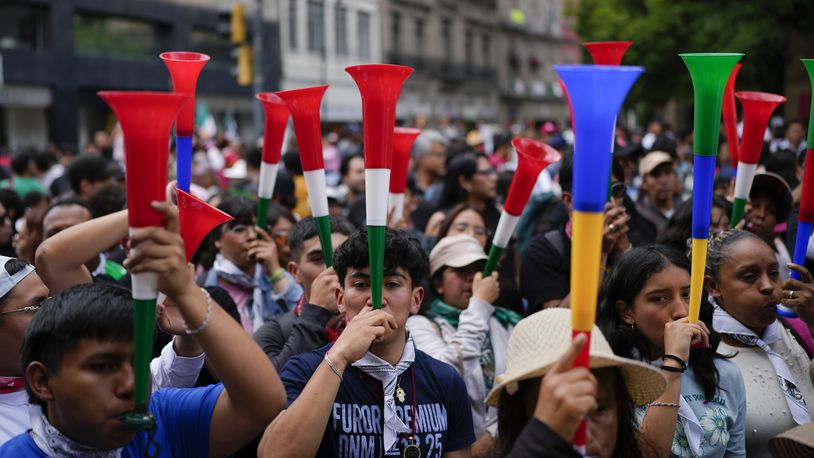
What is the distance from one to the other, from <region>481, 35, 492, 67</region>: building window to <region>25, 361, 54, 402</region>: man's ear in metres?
44.1

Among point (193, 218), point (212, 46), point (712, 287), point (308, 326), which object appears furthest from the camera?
point (212, 46)

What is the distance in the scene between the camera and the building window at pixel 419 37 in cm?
3872

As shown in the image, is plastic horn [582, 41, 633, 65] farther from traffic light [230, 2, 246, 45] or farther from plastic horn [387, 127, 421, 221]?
traffic light [230, 2, 246, 45]

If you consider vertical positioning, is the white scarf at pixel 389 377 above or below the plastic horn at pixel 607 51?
below

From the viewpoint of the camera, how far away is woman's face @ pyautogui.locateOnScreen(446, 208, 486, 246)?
5.27m

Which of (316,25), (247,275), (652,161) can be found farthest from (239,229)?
(316,25)

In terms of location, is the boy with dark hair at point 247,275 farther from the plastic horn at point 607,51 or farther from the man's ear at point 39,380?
the man's ear at point 39,380

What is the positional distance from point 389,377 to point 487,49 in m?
44.2

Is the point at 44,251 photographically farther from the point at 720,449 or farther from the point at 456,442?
the point at 720,449

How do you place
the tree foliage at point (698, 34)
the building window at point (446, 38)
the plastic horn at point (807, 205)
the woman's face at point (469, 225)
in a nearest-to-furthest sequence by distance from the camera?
1. the plastic horn at point (807, 205)
2. the woman's face at point (469, 225)
3. the tree foliage at point (698, 34)
4. the building window at point (446, 38)

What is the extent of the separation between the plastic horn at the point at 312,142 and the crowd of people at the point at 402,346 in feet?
0.61

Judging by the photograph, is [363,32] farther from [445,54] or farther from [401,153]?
[401,153]

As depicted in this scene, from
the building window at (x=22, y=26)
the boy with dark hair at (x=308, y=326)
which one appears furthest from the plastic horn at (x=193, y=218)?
the building window at (x=22, y=26)

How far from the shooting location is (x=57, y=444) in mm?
2188
